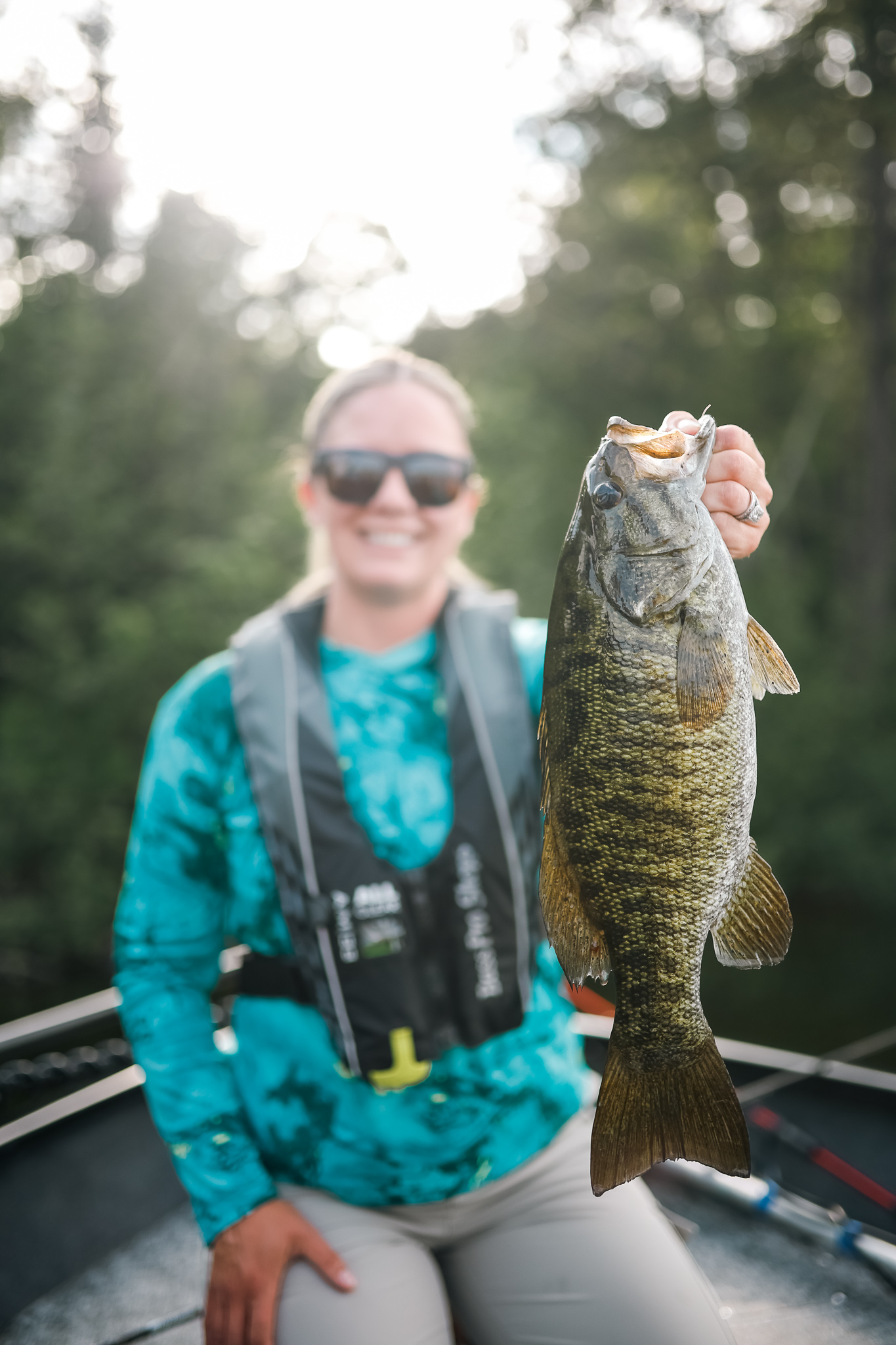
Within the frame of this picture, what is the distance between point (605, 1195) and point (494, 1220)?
0.70 ft

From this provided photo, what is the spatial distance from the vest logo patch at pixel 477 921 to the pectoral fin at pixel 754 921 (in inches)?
21.1

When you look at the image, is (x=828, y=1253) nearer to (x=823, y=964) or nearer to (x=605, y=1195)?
(x=605, y=1195)

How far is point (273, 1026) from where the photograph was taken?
1795mm

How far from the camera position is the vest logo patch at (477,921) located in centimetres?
174

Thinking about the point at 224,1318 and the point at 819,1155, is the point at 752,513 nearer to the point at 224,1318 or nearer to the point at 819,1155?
the point at 224,1318

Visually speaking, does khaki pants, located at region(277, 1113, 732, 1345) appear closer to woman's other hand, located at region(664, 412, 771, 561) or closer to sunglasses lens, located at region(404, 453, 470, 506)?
woman's other hand, located at region(664, 412, 771, 561)

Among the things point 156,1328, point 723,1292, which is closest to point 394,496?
point 156,1328

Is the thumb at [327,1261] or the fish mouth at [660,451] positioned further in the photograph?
the thumb at [327,1261]

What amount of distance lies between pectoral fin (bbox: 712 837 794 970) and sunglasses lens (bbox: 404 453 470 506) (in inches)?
43.6

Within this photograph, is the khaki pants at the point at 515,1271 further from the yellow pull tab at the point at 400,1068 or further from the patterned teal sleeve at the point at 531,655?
the patterned teal sleeve at the point at 531,655

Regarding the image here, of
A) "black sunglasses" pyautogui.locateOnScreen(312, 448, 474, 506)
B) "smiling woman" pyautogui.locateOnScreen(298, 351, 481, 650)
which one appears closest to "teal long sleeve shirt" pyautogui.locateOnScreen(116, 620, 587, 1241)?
"smiling woman" pyautogui.locateOnScreen(298, 351, 481, 650)

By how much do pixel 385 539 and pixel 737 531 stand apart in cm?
87

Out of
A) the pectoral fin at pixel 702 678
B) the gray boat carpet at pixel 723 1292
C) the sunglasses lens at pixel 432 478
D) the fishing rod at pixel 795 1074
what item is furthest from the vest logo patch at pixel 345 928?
the fishing rod at pixel 795 1074

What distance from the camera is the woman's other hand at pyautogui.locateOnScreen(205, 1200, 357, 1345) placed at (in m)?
1.54
